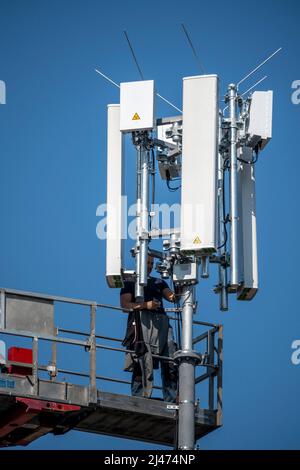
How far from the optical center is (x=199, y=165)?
32.7 metres

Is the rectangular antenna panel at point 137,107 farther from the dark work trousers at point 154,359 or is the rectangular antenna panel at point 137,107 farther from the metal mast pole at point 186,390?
the metal mast pole at point 186,390

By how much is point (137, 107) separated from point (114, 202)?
73.4 inches

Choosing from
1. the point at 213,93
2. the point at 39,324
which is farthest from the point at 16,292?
the point at 213,93

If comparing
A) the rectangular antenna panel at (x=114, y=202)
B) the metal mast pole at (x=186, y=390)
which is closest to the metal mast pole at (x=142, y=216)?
the rectangular antenna panel at (x=114, y=202)

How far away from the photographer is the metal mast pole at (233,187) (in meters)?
33.2

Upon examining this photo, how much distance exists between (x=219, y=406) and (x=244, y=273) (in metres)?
3.09

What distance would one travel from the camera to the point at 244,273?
33750mm

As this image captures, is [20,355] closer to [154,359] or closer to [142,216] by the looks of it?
[154,359]

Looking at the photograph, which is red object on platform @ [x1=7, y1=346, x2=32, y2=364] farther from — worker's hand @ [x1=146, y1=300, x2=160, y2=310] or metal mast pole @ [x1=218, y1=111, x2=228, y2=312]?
metal mast pole @ [x1=218, y1=111, x2=228, y2=312]

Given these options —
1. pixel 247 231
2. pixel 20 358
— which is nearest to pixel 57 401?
pixel 20 358

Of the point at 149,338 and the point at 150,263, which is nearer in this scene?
the point at 150,263

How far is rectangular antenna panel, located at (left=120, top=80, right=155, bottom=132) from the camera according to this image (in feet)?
109
